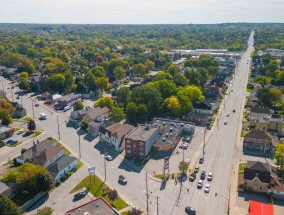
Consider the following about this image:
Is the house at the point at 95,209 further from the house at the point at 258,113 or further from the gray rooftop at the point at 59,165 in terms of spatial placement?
the house at the point at 258,113

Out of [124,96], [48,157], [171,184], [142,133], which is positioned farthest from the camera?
[124,96]

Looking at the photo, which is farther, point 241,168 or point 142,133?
point 142,133

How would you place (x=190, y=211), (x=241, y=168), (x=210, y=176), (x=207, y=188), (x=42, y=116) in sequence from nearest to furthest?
(x=190, y=211) < (x=207, y=188) < (x=210, y=176) < (x=241, y=168) < (x=42, y=116)

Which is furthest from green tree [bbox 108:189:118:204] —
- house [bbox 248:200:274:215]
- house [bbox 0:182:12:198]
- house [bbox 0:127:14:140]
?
house [bbox 0:127:14:140]

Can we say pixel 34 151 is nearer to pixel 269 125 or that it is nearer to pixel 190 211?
pixel 190 211

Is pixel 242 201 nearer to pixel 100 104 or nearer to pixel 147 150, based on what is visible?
pixel 147 150

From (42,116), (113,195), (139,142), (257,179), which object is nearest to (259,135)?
(257,179)

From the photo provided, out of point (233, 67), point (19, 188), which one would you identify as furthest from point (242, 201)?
point (233, 67)

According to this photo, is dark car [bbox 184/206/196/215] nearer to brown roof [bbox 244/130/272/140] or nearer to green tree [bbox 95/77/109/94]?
brown roof [bbox 244/130/272/140]
